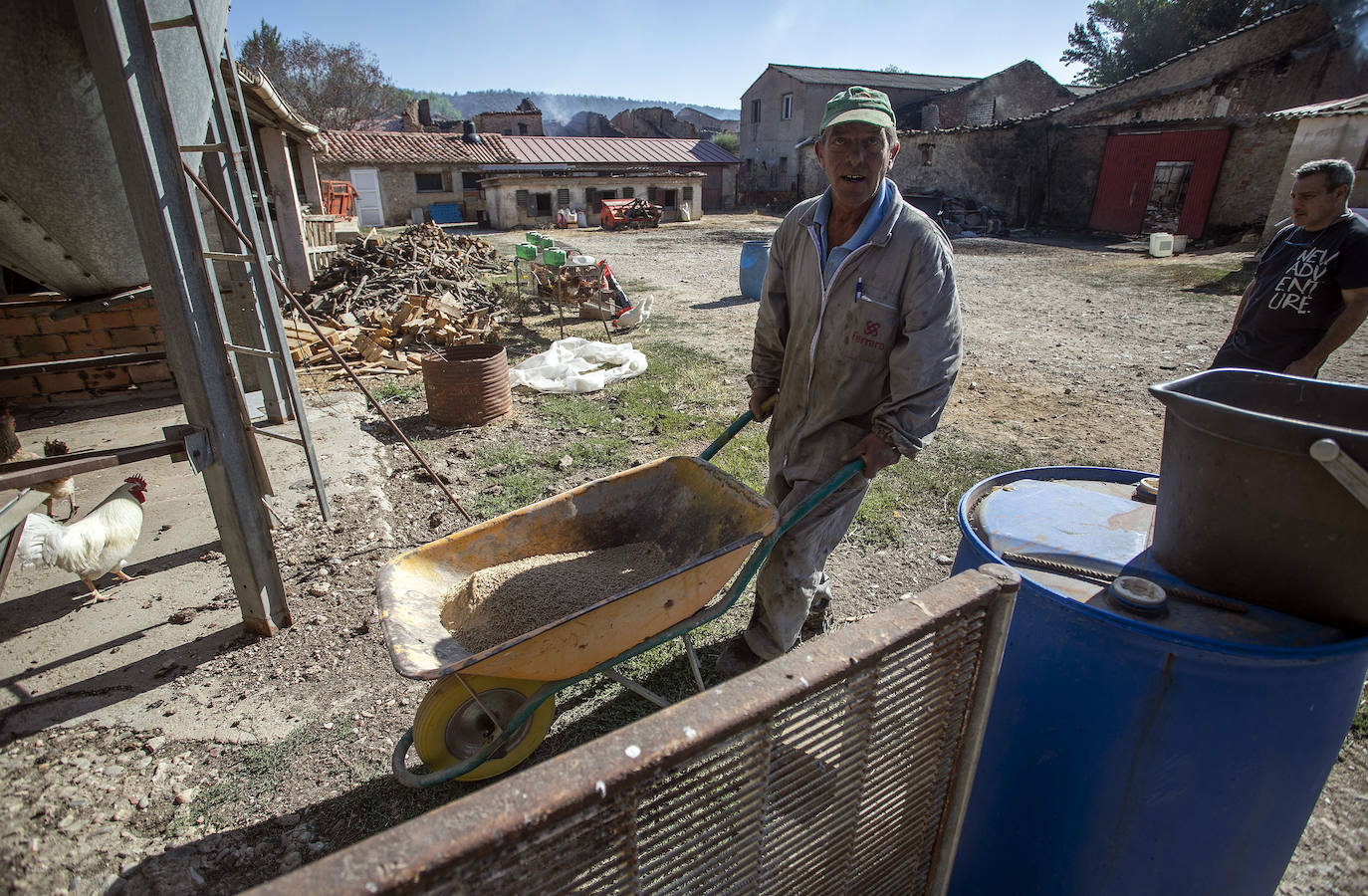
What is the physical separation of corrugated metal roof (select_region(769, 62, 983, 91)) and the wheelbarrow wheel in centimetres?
3747

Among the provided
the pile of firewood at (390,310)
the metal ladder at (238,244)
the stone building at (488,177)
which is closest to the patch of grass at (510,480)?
the metal ladder at (238,244)

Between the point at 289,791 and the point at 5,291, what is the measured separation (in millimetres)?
6161

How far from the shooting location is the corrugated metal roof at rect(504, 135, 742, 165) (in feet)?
104

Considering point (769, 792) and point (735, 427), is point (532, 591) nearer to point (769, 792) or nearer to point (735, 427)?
point (735, 427)

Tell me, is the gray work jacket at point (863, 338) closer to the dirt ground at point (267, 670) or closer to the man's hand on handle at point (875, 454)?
the man's hand on handle at point (875, 454)

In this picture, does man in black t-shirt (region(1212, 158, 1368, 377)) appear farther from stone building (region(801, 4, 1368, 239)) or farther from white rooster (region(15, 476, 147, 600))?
stone building (region(801, 4, 1368, 239))

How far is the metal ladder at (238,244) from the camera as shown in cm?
294

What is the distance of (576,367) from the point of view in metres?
7.31

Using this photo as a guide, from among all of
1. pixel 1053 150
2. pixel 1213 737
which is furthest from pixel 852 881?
pixel 1053 150

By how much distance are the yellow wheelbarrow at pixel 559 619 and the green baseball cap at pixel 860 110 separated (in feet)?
4.12

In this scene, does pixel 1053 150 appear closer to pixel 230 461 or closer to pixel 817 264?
pixel 817 264

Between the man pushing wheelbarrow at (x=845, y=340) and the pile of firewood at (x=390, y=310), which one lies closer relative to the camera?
the man pushing wheelbarrow at (x=845, y=340)

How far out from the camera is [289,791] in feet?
8.16

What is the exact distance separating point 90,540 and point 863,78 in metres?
40.6
